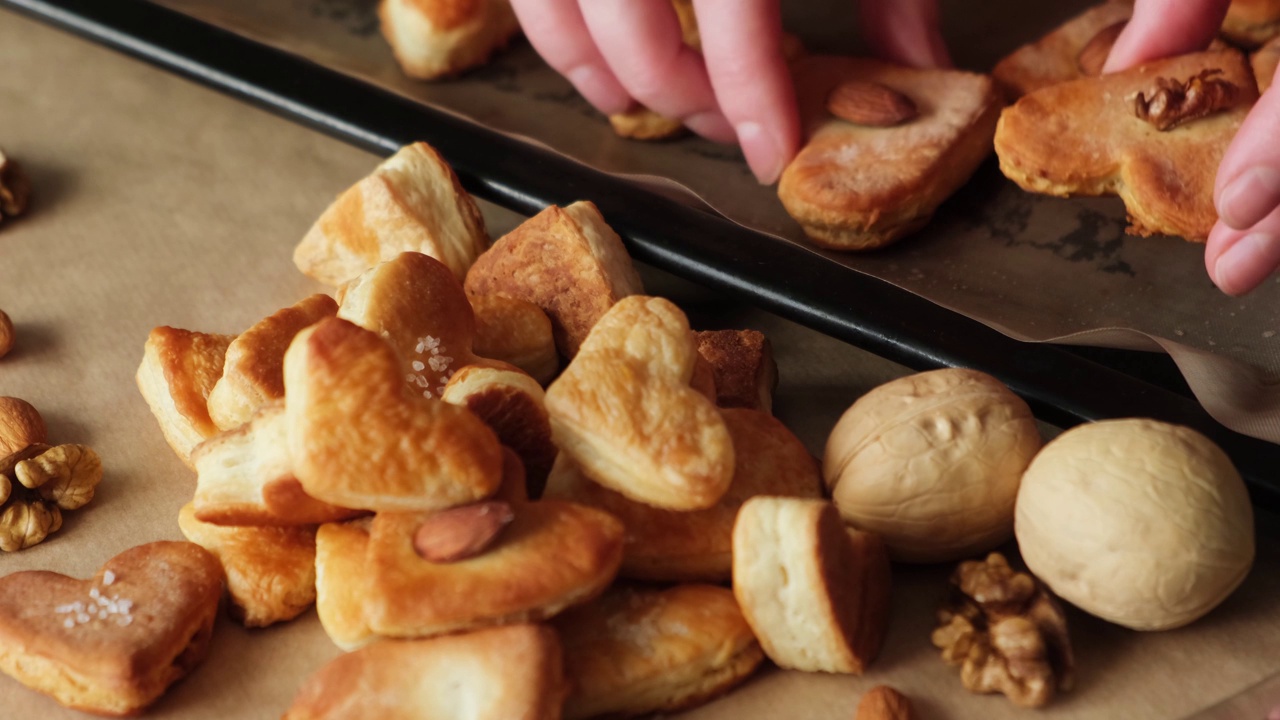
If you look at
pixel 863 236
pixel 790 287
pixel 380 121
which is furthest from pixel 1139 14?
pixel 380 121

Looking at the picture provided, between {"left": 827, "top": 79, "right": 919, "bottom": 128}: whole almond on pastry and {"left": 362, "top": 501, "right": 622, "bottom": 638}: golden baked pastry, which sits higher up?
{"left": 827, "top": 79, "right": 919, "bottom": 128}: whole almond on pastry

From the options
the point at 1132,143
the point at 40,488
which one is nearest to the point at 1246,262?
the point at 1132,143

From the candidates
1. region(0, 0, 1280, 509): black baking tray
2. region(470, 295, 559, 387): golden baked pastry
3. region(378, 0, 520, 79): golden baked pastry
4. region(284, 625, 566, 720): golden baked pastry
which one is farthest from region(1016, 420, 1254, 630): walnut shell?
region(378, 0, 520, 79): golden baked pastry

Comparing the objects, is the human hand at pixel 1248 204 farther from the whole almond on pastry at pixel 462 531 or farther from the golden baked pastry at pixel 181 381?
the golden baked pastry at pixel 181 381

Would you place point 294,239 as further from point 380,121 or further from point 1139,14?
point 1139,14

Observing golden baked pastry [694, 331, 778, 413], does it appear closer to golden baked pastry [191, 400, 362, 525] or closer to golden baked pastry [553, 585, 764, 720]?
golden baked pastry [553, 585, 764, 720]

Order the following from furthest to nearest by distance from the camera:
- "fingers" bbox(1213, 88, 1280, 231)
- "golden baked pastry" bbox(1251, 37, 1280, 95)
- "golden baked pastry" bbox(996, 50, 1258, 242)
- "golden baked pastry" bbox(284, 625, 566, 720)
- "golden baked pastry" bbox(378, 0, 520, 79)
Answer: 1. "golden baked pastry" bbox(378, 0, 520, 79)
2. "golden baked pastry" bbox(1251, 37, 1280, 95)
3. "golden baked pastry" bbox(996, 50, 1258, 242)
4. "fingers" bbox(1213, 88, 1280, 231)
5. "golden baked pastry" bbox(284, 625, 566, 720)

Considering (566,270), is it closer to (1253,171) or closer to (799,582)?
(799,582)
